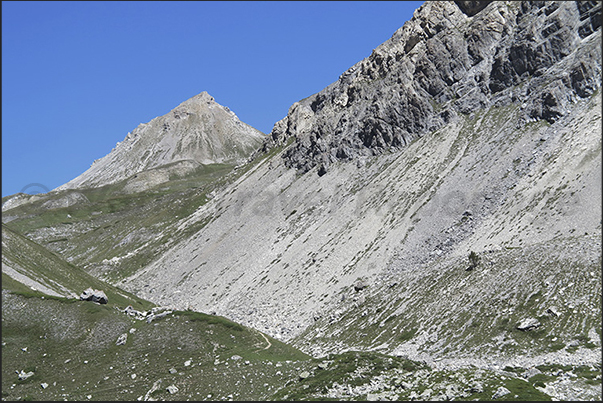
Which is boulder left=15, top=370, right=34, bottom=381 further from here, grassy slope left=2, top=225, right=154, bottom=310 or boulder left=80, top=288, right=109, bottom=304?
grassy slope left=2, top=225, right=154, bottom=310

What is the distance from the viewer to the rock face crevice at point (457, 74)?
12012 cm

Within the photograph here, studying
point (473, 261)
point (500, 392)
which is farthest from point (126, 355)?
point (473, 261)

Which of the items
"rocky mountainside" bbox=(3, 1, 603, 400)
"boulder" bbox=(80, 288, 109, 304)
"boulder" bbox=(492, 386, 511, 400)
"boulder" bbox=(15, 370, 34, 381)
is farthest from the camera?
"boulder" bbox=(80, 288, 109, 304)

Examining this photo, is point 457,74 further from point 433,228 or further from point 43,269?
point 43,269

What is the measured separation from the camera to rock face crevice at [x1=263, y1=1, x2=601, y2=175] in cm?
12012

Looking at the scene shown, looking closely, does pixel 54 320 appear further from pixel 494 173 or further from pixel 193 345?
pixel 494 173

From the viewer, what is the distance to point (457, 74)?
493ft

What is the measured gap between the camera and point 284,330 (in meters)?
89.9

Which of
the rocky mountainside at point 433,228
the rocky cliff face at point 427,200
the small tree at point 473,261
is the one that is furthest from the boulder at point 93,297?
the small tree at point 473,261

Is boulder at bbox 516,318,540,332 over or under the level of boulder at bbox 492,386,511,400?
under

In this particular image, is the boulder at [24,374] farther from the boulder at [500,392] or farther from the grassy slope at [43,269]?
the boulder at [500,392]

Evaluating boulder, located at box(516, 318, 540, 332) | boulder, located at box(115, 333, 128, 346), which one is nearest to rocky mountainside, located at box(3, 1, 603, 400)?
boulder, located at box(516, 318, 540, 332)

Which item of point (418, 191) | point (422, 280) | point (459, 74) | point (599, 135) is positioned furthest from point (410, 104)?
point (422, 280)

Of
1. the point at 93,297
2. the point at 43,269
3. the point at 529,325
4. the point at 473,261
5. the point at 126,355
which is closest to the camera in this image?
the point at 126,355
